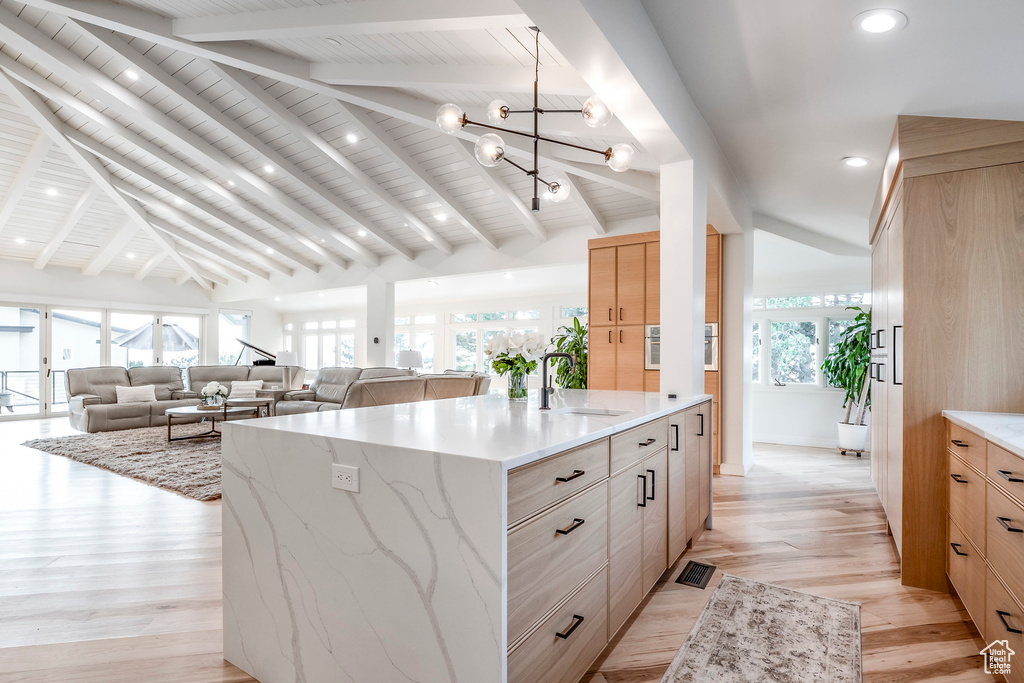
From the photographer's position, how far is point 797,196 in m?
4.59

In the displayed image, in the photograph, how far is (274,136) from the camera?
5680mm

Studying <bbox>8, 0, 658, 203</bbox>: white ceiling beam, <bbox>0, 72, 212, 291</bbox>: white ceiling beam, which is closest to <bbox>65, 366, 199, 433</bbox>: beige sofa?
<bbox>0, 72, 212, 291</bbox>: white ceiling beam

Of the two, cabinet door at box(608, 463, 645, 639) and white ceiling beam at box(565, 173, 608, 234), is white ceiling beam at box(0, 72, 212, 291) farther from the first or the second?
cabinet door at box(608, 463, 645, 639)

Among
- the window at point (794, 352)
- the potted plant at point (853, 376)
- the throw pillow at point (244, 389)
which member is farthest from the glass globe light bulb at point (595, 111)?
the throw pillow at point (244, 389)

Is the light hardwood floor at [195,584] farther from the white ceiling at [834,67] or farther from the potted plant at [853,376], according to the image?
the white ceiling at [834,67]

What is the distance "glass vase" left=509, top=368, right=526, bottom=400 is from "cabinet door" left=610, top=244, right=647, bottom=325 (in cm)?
270

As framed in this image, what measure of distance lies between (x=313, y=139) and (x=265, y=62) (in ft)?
4.04

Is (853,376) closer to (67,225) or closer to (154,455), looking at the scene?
(154,455)

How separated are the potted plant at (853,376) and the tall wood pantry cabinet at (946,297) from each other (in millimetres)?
3652

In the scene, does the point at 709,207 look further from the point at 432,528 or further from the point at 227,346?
the point at 227,346

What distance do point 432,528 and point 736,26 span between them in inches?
94.5

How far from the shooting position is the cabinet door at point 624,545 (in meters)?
1.87

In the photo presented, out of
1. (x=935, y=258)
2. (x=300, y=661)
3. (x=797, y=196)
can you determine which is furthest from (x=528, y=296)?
(x=300, y=661)

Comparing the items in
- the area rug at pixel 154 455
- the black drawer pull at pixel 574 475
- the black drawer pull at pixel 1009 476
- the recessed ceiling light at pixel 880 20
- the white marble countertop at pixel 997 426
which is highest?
the recessed ceiling light at pixel 880 20
